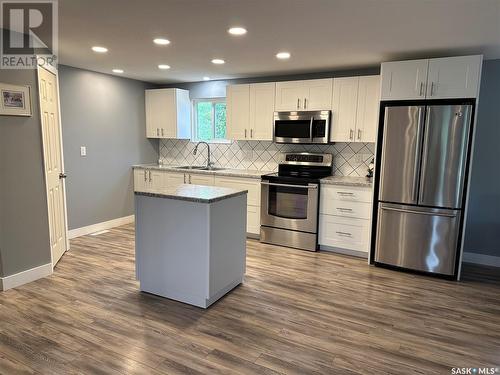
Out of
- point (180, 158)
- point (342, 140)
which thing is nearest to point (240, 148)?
point (180, 158)

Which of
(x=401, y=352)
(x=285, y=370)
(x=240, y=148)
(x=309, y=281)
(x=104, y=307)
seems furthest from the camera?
(x=240, y=148)

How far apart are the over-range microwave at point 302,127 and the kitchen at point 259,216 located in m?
0.02

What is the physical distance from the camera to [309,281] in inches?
134

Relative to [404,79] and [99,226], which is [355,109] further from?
[99,226]

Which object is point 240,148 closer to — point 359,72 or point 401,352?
point 359,72

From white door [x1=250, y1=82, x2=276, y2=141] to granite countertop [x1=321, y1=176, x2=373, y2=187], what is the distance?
104 cm

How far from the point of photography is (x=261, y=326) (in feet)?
8.36

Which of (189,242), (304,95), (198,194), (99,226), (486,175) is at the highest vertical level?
(304,95)

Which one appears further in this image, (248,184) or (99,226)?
(99,226)

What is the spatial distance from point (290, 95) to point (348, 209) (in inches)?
66.6

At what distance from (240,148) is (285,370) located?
3712 millimetres

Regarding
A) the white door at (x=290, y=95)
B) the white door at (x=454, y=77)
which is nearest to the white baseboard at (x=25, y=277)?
the white door at (x=290, y=95)

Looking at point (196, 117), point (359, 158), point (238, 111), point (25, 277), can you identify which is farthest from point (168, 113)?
point (25, 277)

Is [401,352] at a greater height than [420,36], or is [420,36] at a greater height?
[420,36]
